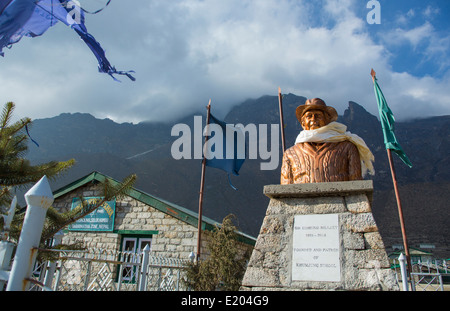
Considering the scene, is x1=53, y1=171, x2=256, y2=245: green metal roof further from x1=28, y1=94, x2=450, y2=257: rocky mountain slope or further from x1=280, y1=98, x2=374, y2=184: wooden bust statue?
x1=28, y1=94, x2=450, y2=257: rocky mountain slope

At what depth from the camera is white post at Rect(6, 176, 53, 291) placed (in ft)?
7.57

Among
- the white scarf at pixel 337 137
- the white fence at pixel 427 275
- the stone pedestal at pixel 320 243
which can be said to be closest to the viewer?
the stone pedestal at pixel 320 243

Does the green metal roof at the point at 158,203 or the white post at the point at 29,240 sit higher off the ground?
the green metal roof at the point at 158,203

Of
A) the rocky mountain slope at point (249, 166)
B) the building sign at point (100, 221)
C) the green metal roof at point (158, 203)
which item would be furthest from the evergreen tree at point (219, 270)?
the rocky mountain slope at point (249, 166)

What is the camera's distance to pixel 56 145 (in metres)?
76.2

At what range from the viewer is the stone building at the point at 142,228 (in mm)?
10516

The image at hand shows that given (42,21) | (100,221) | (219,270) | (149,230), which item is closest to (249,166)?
(100,221)

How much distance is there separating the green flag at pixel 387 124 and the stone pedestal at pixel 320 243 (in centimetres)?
642

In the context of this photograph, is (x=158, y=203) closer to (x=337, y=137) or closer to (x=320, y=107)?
(x=320, y=107)

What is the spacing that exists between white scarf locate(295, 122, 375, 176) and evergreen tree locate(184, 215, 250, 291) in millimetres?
3549

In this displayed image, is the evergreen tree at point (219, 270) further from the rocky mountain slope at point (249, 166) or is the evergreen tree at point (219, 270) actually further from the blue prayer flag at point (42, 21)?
the rocky mountain slope at point (249, 166)

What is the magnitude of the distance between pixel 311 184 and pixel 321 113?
1.26 metres

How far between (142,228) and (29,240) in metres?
8.98
